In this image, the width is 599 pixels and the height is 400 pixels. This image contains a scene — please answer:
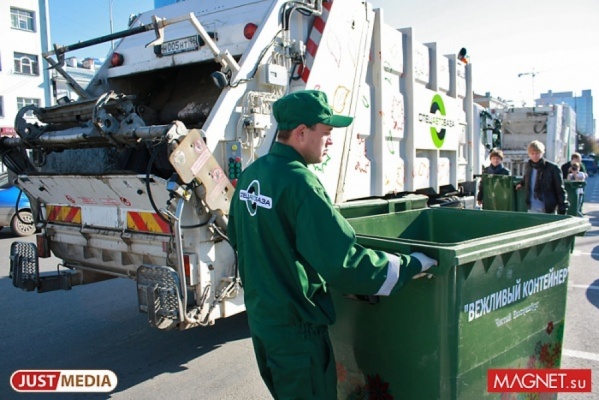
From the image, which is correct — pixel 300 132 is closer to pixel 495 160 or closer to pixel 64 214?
pixel 64 214

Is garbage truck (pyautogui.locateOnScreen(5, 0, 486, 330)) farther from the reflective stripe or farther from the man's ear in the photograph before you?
the reflective stripe

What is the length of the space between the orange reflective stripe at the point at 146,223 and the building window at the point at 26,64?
3126 cm

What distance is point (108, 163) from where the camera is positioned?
4.28 meters

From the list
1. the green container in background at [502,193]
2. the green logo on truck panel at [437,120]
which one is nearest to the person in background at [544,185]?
the green container in background at [502,193]

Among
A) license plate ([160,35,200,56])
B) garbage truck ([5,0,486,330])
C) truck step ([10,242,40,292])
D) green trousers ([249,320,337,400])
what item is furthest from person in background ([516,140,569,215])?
truck step ([10,242,40,292])

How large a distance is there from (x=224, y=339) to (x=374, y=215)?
1982mm

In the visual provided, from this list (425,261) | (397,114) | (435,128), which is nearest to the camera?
(425,261)

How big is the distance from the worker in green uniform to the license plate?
7.69 ft

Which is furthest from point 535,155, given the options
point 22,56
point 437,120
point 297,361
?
point 22,56

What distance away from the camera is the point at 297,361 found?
1920 millimetres

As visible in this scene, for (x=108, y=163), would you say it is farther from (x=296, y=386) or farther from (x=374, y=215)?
(x=296, y=386)

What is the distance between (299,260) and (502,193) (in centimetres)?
658

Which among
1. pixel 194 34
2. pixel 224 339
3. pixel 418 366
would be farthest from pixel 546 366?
pixel 194 34

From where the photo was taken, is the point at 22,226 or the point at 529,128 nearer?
the point at 22,226
